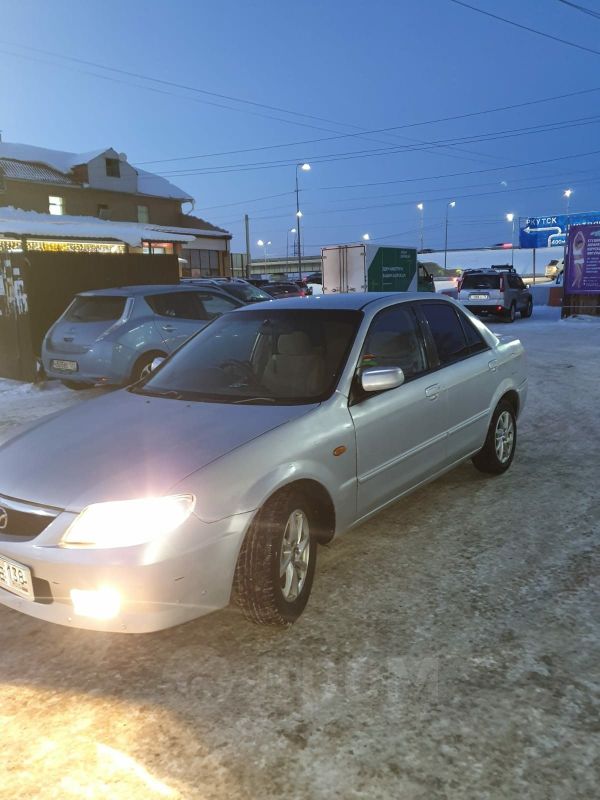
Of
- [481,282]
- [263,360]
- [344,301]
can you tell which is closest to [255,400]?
[263,360]

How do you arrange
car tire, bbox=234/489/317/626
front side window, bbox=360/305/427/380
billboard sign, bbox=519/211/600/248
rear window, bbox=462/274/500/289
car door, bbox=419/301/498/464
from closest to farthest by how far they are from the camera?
car tire, bbox=234/489/317/626
front side window, bbox=360/305/427/380
car door, bbox=419/301/498/464
rear window, bbox=462/274/500/289
billboard sign, bbox=519/211/600/248

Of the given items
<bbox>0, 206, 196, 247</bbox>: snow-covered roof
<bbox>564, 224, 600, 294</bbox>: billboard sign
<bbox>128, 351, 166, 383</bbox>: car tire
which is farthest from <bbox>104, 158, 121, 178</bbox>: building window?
<bbox>128, 351, 166, 383</bbox>: car tire

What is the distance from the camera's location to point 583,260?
810 inches

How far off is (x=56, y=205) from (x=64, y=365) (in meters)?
30.0

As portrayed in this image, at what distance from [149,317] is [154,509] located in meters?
6.68

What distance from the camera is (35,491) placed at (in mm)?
2852

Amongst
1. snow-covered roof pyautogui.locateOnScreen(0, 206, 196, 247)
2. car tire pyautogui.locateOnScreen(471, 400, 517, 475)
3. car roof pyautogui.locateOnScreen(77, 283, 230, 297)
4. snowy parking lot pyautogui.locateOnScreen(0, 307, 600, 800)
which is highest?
snow-covered roof pyautogui.locateOnScreen(0, 206, 196, 247)

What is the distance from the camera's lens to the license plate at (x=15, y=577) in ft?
8.96

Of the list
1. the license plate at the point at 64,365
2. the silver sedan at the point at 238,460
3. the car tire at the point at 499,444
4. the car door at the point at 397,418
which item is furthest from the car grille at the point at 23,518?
the license plate at the point at 64,365

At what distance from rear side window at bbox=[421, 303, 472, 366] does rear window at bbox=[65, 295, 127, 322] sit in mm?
5311

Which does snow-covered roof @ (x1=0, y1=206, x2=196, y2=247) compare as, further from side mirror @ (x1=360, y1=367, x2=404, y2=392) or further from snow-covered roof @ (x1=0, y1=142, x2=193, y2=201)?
side mirror @ (x1=360, y1=367, x2=404, y2=392)

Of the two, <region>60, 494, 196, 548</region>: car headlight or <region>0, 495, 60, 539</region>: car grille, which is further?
<region>0, 495, 60, 539</region>: car grille

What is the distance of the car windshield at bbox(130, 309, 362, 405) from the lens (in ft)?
12.2

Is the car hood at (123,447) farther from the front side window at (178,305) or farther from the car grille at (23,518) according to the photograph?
the front side window at (178,305)
